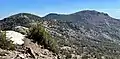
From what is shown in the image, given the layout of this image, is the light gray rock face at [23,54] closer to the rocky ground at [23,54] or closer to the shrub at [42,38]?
the rocky ground at [23,54]

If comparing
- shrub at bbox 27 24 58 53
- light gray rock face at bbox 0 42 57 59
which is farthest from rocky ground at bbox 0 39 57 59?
shrub at bbox 27 24 58 53

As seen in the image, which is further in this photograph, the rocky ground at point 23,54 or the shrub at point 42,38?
the shrub at point 42,38

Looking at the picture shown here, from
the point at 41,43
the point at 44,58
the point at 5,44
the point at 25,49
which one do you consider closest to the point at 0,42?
the point at 5,44

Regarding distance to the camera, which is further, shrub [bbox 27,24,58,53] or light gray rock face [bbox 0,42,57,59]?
shrub [bbox 27,24,58,53]

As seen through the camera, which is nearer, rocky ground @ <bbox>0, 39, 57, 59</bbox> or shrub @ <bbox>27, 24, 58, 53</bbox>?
rocky ground @ <bbox>0, 39, 57, 59</bbox>

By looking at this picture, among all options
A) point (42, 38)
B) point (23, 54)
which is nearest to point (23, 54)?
point (23, 54)

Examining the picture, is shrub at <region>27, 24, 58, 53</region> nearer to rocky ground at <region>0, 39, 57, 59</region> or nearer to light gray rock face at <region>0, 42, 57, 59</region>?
rocky ground at <region>0, 39, 57, 59</region>

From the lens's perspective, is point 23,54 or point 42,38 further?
point 42,38

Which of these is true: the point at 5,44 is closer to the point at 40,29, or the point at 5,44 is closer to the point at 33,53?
the point at 33,53

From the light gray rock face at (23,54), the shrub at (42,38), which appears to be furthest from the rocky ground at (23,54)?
the shrub at (42,38)

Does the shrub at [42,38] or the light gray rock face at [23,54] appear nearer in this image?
the light gray rock face at [23,54]

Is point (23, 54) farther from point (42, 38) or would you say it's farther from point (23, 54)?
point (42, 38)
